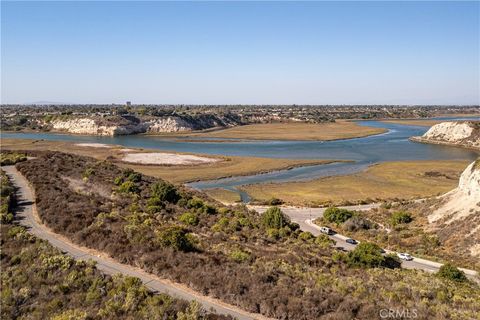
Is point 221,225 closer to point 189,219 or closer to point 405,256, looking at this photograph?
point 189,219

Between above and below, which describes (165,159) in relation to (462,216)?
above

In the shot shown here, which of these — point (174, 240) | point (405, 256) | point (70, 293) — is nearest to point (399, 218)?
point (405, 256)

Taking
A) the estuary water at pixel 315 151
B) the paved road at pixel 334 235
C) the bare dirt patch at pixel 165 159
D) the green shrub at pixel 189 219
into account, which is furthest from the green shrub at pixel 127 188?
the bare dirt patch at pixel 165 159

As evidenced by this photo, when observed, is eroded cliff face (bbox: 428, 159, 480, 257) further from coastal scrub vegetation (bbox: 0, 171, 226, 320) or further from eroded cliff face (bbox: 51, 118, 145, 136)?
eroded cliff face (bbox: 51, 118, 145, 136)

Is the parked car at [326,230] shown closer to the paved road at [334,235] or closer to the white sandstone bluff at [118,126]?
the paved road at [334,235]

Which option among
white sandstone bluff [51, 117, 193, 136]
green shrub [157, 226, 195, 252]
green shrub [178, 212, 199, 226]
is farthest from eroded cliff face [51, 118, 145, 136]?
green shrub [157, 226, 195, 252]

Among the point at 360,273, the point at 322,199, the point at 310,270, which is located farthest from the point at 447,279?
the point at 322,199

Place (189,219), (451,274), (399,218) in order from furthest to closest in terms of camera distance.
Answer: (399,218), (189,219), (451,274)
